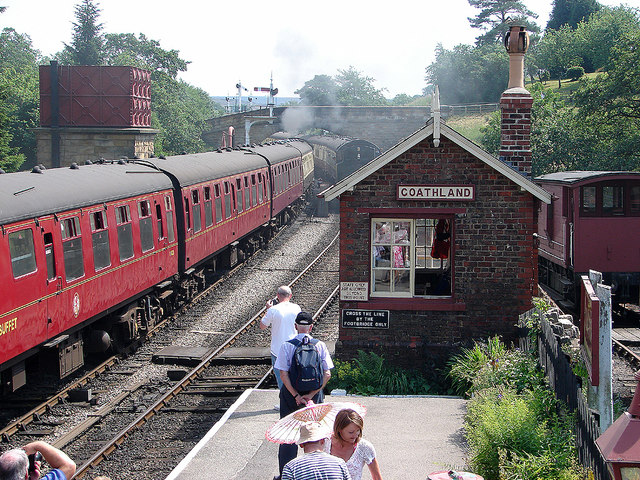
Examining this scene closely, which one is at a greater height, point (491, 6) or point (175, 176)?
point (491, 6)

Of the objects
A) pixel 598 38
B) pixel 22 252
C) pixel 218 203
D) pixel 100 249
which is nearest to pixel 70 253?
pixel 100 249

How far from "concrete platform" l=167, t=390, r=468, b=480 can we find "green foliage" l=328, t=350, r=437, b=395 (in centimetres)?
78

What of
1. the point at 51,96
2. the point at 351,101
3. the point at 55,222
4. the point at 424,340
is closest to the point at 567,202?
the point at 424,340

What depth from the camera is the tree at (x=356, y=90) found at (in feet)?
373

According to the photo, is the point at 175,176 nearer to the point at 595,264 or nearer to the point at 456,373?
the point at 456,373

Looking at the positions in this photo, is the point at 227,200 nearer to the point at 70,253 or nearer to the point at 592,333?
the point at 70,253

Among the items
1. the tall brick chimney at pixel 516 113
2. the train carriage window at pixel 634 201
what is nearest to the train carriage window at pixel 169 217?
the tall brick chimney at pixel 516 113

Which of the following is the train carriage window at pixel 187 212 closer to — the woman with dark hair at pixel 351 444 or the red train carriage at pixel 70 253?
the red train carriage at pixel 70 253

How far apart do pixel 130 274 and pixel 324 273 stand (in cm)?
954

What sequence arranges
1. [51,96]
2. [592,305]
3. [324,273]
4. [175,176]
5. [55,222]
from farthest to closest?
Answer: [51,96] < [324,273] < [175,176] < [55,222] < [592,305]

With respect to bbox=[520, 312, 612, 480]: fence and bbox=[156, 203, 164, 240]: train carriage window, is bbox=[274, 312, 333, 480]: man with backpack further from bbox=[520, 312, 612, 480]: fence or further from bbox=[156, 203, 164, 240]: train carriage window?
bbox=[156, 203, 164, 240]: train carriage window

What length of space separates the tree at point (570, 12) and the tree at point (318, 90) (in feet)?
92.1

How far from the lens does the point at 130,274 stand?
13.6m

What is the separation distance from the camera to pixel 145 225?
1439 centimetres
